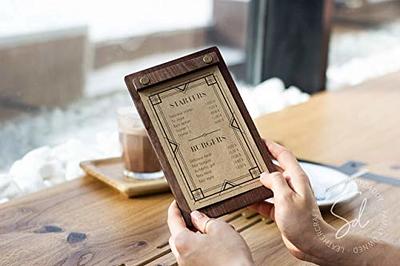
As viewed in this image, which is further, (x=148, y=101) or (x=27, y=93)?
(x=27, y=93)

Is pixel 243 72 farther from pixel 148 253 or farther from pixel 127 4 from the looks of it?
pixel 148 253

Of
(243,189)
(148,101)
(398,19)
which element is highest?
(148,101)

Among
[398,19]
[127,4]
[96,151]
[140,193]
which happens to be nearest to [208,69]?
[140,193]

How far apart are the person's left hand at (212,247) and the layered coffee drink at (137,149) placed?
459mm

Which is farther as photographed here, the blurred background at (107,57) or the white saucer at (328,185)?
the blurred background at (107,57)

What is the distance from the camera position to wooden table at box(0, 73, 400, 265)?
1079 millimetres

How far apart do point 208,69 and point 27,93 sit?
92 centimetres

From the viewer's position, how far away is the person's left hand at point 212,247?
0.86 meters

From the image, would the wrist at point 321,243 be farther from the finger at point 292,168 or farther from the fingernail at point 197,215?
the fingernail at point 197,215

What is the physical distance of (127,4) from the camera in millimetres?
2139

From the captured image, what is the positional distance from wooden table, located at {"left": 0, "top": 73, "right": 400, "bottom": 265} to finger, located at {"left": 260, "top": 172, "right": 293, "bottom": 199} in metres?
0.15

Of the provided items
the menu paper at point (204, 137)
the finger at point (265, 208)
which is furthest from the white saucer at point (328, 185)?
the menu paper at point (204, 137)

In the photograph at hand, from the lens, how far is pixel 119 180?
1.35 metres

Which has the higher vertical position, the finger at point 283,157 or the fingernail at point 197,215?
the finger at point 283,157
